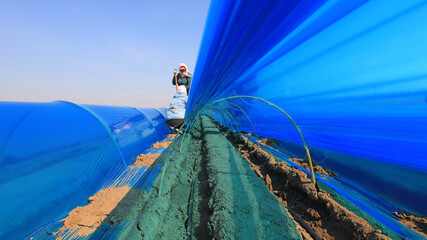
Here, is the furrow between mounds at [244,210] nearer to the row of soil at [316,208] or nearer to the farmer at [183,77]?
the row of soil at [316,208]

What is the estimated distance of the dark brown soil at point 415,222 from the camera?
4.60ft

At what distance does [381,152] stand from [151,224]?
2.35 meters

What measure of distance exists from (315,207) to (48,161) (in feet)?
9.03

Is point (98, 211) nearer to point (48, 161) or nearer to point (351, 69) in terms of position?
point (48, 161)

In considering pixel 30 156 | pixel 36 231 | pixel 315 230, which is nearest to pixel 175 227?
pixel 36 231

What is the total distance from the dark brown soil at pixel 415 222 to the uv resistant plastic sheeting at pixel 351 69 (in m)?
0.15

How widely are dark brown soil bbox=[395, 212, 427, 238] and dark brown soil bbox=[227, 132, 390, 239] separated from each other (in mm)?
471

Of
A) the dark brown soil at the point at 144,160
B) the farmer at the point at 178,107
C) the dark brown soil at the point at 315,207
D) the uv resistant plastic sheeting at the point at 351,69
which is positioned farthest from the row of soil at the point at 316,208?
the farmer at the point at 178,107

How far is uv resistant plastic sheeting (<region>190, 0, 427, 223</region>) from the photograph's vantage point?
118cm

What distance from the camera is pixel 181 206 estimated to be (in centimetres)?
192

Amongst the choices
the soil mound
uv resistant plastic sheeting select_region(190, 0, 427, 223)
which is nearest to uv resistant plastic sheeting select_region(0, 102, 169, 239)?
the soil mound

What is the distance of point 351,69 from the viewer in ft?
4.90

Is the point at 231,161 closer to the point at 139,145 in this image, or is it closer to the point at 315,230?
the point at 315,230

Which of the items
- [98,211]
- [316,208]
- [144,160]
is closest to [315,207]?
[316,208]
